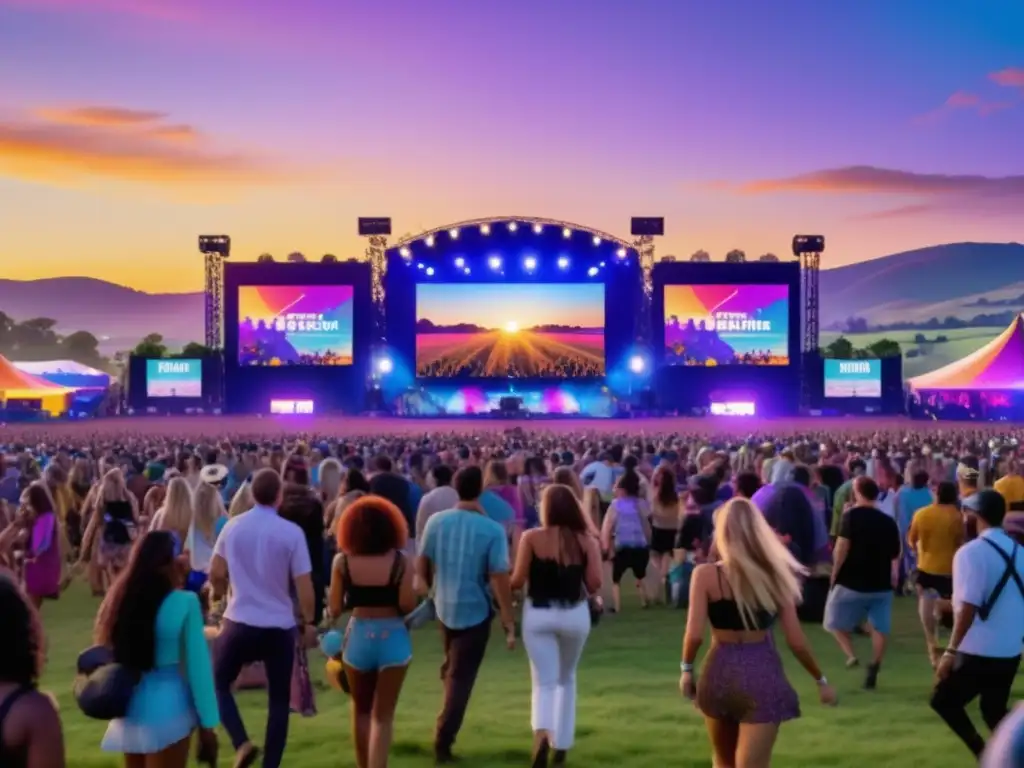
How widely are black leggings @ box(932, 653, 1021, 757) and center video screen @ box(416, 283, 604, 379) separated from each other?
43278 mm

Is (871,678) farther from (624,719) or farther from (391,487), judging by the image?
(391,487)

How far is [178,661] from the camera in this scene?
14.2 feet

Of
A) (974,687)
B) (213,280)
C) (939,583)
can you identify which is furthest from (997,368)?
(974,687)

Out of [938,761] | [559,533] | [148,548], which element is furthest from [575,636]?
[148,548]

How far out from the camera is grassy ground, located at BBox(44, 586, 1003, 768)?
695cm

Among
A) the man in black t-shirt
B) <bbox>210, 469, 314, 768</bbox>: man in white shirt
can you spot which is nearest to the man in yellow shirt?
the man in black t-shirt

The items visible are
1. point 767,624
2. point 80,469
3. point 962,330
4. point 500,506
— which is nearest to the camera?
point 767,624

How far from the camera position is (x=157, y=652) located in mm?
4266

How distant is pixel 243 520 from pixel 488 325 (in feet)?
143

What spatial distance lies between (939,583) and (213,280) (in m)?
45.1

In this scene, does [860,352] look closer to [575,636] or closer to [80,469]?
[80,469]

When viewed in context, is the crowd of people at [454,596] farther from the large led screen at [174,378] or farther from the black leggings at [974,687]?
the large led screen at [174,378]

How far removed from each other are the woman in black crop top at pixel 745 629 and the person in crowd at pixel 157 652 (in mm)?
1859

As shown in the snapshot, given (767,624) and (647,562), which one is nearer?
(767,624)
